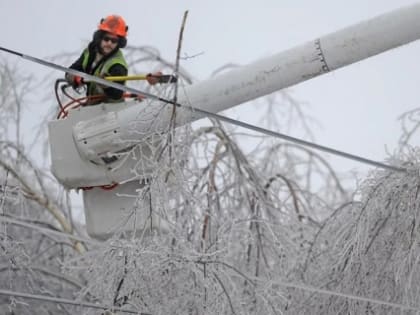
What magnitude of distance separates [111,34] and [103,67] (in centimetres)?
14

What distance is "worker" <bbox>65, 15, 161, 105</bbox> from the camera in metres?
3.95

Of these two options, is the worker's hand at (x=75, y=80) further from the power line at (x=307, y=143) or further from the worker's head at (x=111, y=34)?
the power line at (x=307, y=143)

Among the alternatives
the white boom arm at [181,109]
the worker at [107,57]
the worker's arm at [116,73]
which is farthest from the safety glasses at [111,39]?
the white boom arm at [181,109]

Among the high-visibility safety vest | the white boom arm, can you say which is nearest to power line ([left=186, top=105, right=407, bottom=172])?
the white boom arm

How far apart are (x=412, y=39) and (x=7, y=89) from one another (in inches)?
128

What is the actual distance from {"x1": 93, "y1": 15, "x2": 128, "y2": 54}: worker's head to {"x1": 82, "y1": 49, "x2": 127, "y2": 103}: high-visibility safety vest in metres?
0.04

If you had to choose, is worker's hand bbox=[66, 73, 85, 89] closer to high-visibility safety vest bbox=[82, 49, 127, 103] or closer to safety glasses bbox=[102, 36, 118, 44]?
high-visibility safety vest bbox=[82, 49, 127, 103]

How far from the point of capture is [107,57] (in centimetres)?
398

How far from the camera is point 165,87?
3777mm

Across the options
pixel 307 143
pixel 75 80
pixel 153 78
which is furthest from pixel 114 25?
pixel 307 143

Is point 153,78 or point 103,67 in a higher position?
point 103,67

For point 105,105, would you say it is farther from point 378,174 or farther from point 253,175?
point 253,175

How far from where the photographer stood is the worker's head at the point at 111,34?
3969 millimetres

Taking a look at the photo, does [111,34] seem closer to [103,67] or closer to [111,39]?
[111,39]
